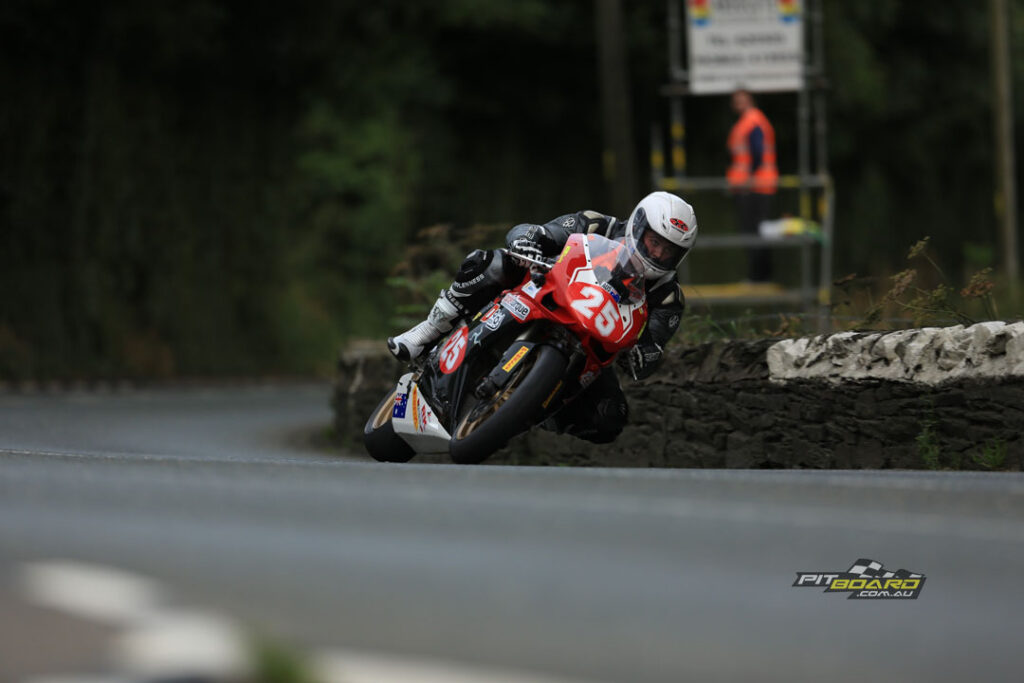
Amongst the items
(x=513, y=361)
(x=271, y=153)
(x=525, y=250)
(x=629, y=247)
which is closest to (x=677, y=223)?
(x=629, y=247)

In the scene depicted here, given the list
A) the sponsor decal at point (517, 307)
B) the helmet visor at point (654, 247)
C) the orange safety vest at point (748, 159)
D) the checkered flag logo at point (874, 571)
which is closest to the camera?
the checkered flag logo at point (874, 571)

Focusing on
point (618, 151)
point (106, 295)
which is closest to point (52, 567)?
point (618, 151)

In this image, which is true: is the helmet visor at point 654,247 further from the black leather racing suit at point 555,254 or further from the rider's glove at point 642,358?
the rider's glove at point 642,358

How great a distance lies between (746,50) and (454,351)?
38.3 ft

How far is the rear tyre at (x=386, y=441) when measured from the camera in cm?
926

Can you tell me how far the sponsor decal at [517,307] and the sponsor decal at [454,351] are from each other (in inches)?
10.9

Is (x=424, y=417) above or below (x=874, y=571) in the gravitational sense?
below

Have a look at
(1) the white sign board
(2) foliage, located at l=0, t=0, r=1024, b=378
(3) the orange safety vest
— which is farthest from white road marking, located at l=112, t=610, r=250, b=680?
(1) the white sign board

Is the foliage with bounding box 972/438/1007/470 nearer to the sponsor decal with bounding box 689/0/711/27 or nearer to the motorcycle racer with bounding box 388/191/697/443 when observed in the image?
the motorcycle racer with bounding box 388/191/697/443

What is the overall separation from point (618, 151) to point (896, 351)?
10595 millimetres

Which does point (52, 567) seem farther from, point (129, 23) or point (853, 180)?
point (853, 180)

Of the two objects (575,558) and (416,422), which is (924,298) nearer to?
(416,422)

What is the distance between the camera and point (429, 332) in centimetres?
919

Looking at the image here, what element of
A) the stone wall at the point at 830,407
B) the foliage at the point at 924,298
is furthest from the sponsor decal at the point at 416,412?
the foliage at the point at 924,298
